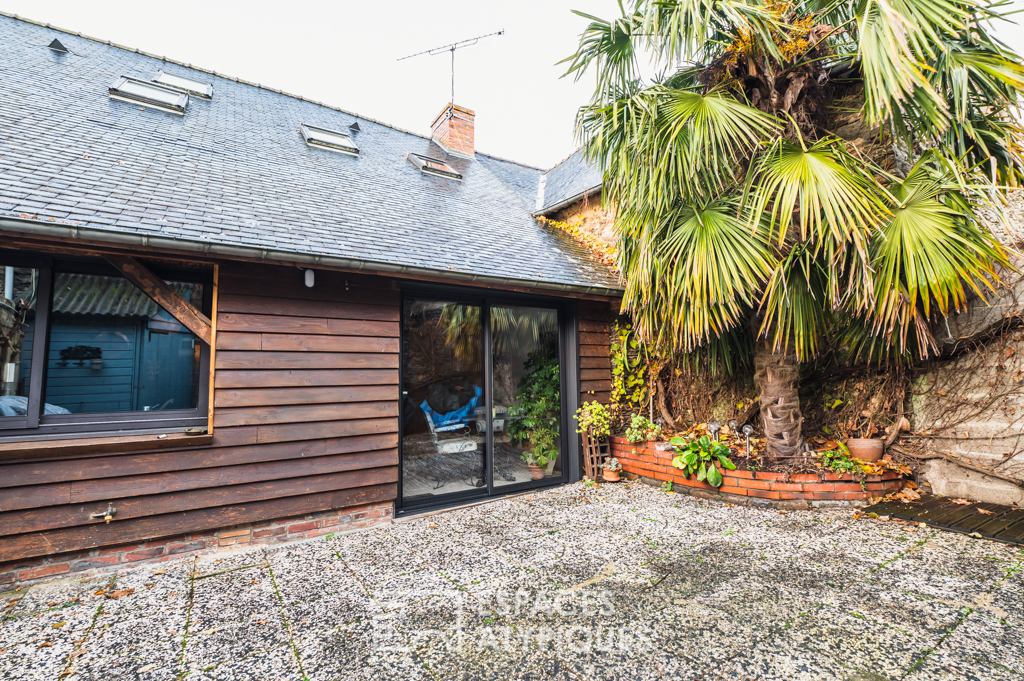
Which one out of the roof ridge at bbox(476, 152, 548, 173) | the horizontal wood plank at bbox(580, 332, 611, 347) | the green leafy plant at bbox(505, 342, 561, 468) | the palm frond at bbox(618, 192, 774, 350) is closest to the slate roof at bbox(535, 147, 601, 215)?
the roof ridge at bbox(476, 152, 548, 173)

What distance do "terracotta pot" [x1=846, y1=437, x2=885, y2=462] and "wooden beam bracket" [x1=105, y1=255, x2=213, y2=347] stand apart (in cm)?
511

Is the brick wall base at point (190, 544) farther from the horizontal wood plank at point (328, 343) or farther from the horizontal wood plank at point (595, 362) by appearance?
the horizontal wood plank at point (595, 362)

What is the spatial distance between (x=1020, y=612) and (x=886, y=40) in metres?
3.01

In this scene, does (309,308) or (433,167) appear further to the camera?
(433,167)

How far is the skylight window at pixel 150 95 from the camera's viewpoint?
14.7 feet

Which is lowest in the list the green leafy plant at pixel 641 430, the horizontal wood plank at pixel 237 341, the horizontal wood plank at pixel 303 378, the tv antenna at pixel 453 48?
the green leafy plant at pixel 641 430

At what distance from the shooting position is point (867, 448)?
371cm

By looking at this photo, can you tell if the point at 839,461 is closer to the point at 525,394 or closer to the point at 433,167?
the point at 525,394

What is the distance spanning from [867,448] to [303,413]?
4.57m

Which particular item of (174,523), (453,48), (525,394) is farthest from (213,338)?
(453,48)

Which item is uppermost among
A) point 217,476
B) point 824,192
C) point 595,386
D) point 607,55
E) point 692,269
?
point 607,55

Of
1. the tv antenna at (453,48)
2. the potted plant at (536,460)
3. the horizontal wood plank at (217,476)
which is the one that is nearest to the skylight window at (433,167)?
the tv antenna at (453,48)

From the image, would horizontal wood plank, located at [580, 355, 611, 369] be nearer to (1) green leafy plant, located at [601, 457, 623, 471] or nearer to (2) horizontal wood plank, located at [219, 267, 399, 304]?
(1) green leafy plant, located at [601, 457, 623, 471]

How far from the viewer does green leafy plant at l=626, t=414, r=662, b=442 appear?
4.58 metres
